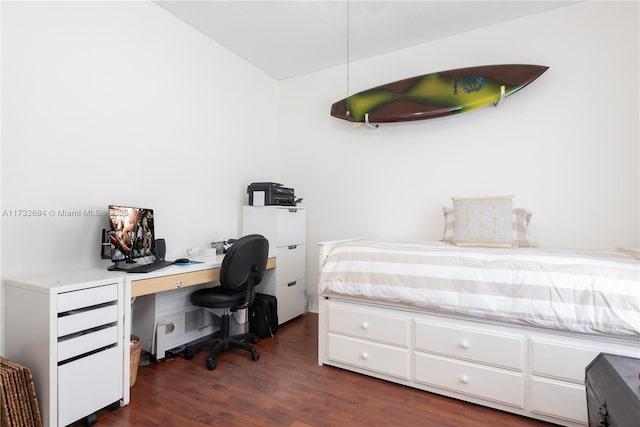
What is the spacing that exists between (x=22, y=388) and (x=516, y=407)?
2428 mm

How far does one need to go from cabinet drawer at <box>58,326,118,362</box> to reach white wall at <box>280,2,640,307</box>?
6.96 ft

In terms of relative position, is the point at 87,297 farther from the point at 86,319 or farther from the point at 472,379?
the point at 472,379

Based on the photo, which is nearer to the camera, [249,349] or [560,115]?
[249,349]

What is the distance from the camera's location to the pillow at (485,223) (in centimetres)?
239

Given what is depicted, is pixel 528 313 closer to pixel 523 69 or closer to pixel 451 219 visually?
pixel 451 219

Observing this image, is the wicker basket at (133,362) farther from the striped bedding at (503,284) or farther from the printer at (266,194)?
the printer at (266,194)

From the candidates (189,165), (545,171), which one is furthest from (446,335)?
(189,165)

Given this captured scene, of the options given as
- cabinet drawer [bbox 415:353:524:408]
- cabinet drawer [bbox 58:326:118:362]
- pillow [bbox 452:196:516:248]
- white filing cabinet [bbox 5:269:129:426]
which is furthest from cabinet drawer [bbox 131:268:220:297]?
pillow [bbox 452:196:516:248]

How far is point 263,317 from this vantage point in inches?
110

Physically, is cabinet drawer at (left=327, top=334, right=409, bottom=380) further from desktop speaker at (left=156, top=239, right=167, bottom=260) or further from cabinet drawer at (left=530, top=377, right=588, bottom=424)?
desktop speaker at (left=156, top=239, right=167, bottom=260)

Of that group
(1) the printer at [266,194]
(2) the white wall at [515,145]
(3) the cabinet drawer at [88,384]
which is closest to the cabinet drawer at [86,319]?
(3) the cabinet drawer at [88,384]

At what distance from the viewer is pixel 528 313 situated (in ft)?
5.34

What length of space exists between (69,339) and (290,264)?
1.91 m

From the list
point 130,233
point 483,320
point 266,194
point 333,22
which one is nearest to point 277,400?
point 483,320
